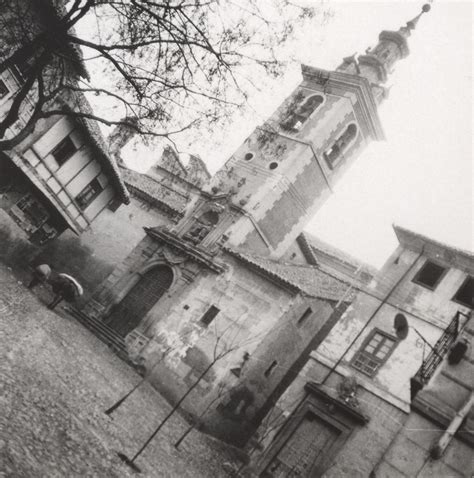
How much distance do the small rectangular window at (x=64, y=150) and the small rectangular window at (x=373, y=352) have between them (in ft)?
51.8

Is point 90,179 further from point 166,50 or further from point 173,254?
point 166,50

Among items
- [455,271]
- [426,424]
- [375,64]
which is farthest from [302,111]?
[426,424]

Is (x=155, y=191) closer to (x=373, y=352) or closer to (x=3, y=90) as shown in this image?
(x=3, y=90)

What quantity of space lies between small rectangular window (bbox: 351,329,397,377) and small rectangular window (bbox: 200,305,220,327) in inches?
265

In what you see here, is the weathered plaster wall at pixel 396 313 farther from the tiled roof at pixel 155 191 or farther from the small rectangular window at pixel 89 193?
the small rectangular window at pixel 89 193

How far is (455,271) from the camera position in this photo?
13883 millimetres

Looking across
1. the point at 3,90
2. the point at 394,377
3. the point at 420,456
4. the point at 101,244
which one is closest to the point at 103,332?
the point at 101,244

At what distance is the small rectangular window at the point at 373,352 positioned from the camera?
1344 cm

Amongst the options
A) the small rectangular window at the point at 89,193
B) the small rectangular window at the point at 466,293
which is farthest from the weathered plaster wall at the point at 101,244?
the small rectangular window at the point at 466,293

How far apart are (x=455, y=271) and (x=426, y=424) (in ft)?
16.6

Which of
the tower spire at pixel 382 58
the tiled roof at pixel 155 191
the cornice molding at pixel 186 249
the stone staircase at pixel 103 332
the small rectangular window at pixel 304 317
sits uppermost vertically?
the tower spire at pixel 382 58

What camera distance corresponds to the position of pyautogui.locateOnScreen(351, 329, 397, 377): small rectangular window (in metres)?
13.4

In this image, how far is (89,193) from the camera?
866 inches

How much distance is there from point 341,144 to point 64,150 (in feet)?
48.9
